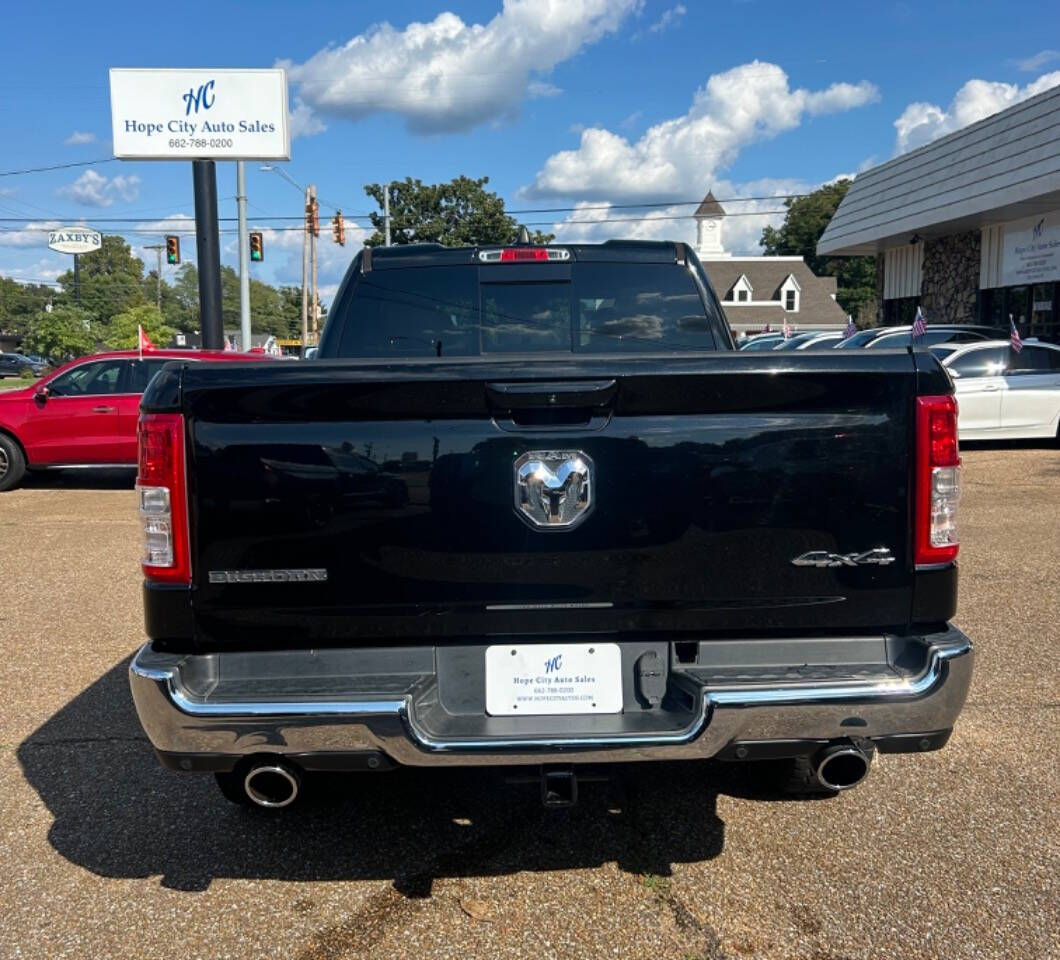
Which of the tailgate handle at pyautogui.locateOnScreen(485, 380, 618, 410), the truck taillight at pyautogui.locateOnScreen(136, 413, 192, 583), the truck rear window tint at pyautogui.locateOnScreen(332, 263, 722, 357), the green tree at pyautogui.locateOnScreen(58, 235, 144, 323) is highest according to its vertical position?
the green tree at pyautogui.locateOnScreen(58, 235, 144, 323)

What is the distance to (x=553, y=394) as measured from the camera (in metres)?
2.55

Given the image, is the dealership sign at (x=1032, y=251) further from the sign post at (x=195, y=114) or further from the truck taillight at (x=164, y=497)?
the truck taillight at (x=164, y=497)

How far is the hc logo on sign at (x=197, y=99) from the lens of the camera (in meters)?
21.0

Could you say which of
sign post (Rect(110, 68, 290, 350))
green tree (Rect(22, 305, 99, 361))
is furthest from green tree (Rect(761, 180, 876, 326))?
sign post (Rect(110, 68, 290, 350))

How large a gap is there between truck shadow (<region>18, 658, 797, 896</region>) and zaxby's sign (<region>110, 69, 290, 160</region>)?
63.8 ft

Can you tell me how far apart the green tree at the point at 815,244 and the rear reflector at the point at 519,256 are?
80.0 m

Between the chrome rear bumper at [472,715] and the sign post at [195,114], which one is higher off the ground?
the sign post at [195,114]

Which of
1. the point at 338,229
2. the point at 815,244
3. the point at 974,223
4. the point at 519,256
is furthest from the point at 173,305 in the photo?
the point at 519,256

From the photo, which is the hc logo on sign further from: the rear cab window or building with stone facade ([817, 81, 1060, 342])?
the rear cab window

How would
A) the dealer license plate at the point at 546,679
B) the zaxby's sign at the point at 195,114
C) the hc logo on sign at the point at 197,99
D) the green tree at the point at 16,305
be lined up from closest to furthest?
the dealer license plate at the point at 546,679, the zaxby's sign at the point at 195,114, the hc logo on sign at the point at 197,99, the green tree at the point at 16,305

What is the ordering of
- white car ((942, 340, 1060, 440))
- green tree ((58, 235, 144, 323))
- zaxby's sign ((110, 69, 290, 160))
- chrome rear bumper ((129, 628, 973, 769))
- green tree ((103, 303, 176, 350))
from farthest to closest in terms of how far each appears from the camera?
green tree ((58, 235, 144, 323)) → green tree ((103, 303, 176, 350)) → zaxby's sign ((110, 69, 290, 160)) → white car ((942, 340, 1060, 440)) → chrome rear bumper ((129, 628, 973, 769))

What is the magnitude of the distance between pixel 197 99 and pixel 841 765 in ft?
72.5

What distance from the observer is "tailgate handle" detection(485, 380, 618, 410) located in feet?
8.35

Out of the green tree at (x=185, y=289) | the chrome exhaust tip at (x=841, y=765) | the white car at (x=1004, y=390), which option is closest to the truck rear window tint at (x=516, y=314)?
the chrome exhaust tip at (x=841, y=765)
